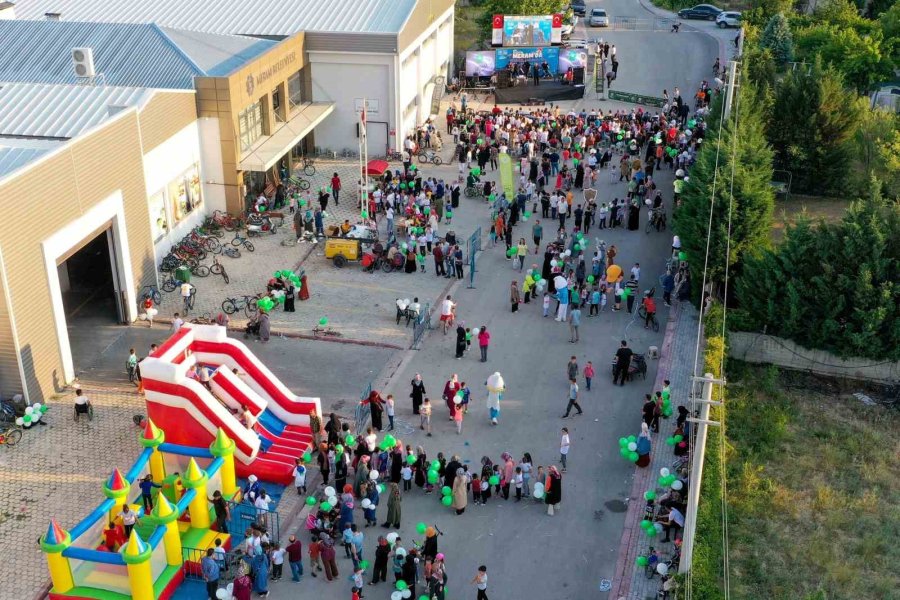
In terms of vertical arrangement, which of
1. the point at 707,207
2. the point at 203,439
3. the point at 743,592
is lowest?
the point at 743,592

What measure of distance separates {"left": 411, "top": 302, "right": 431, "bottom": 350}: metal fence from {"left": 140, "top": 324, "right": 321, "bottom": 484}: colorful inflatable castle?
5020 mm

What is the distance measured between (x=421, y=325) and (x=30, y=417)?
418 inches

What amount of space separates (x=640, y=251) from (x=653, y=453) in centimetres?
1229

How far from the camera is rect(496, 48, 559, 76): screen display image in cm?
4978

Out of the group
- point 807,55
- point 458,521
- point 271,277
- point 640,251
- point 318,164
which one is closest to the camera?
point 458,521

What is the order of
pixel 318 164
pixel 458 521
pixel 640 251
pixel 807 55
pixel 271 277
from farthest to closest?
pixel 807 55 → pixel 318 164 → pixel 640 251 → pixel 271 277 → pixel 458 521

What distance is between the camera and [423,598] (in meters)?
17.5

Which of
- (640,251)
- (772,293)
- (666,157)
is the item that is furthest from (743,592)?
(666,157)

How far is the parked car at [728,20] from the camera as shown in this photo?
6694 cm

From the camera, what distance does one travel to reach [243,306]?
28797 mm

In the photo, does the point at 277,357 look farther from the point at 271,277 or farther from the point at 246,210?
the point at 246,210

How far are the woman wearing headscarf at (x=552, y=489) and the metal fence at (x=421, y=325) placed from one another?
7811 mm

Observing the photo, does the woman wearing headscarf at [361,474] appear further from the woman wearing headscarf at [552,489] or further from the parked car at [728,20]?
the parked car at [728,20]

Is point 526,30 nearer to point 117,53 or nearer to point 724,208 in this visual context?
point 117,53
